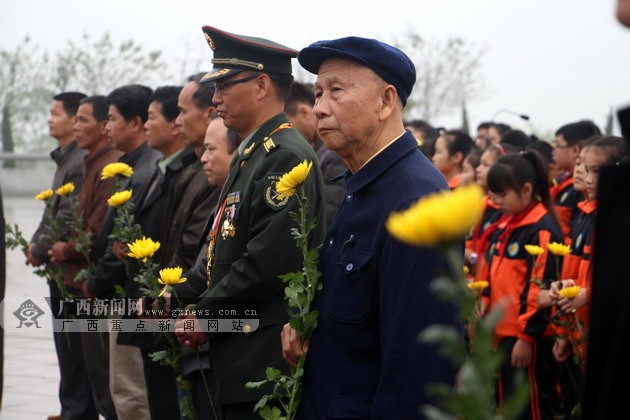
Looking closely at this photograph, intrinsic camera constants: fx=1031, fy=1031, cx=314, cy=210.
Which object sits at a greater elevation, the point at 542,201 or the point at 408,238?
the point at 408,238

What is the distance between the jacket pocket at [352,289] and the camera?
10.1ft

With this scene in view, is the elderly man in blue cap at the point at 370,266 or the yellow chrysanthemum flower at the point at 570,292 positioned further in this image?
the yellow chrysanthemum flower at the point at 570,292

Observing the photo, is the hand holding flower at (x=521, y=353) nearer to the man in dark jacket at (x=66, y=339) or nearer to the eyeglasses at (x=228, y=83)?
the eyeglasses at (x=228, y=83)

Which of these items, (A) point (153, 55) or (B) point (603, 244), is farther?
(A) point (153, 55)

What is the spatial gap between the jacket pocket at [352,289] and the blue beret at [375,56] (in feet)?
1.88

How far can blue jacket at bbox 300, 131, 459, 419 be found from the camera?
2.86m

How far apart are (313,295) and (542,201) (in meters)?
3.37

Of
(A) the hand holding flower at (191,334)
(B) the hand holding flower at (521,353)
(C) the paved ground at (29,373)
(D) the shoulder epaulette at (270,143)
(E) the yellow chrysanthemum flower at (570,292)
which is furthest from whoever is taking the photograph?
(C) the paved ground at (29,373)

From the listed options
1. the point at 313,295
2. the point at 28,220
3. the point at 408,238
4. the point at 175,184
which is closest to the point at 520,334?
the point at 175,184

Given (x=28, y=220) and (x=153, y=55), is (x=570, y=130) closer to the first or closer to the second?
(x=28, y=220)

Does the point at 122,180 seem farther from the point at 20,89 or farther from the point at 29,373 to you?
the point at 20,89

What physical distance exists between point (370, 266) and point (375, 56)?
68 centimetres

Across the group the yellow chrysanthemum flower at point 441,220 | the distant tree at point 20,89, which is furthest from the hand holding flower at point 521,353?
the distant tree at point 20,89

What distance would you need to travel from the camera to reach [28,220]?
69.5 ft
